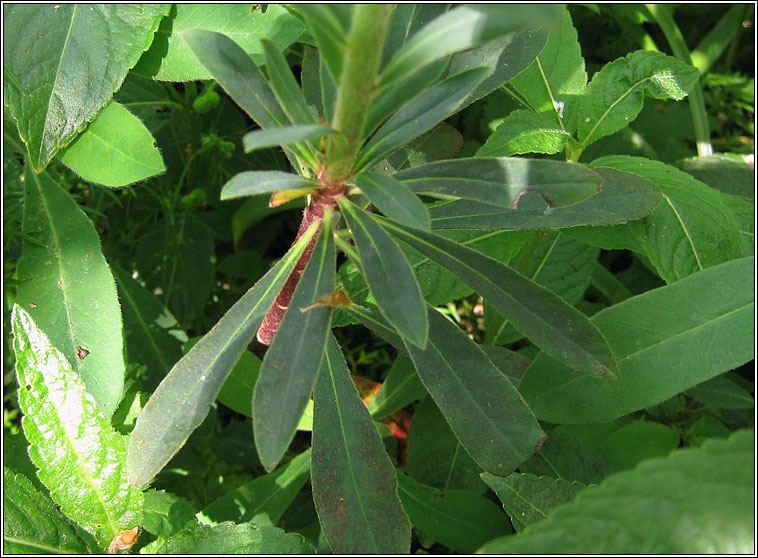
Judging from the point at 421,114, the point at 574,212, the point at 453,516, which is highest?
the point at 421,114

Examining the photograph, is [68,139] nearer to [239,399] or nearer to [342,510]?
[239,399]

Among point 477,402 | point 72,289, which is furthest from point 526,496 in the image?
point 72,289

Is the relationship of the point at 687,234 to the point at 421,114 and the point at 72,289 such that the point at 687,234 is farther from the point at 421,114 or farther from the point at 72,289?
the point at 72,289

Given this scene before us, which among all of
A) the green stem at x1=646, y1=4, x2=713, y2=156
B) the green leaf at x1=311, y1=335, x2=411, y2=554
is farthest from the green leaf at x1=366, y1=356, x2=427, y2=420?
the green stem at x1=646, y1=4, x2=713, y2=156

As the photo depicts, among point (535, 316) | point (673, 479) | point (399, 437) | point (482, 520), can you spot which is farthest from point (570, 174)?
point (399, 437)

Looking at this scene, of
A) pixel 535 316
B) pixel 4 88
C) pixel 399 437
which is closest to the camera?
pixel 535 316

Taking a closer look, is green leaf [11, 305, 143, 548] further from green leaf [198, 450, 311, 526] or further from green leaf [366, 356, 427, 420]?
green leaf [366, 356, 427, 420]
